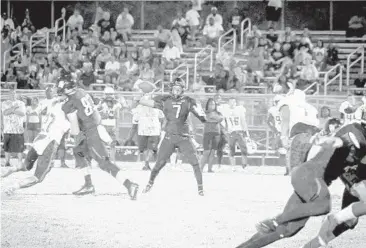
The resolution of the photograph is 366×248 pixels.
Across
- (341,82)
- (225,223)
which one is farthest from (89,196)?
(341,82)

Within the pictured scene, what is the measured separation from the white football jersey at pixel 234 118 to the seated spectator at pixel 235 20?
5.48m

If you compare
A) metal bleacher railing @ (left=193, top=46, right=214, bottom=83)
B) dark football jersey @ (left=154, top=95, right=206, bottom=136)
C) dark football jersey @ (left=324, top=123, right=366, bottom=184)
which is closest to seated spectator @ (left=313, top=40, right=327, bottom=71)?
metal bleacher railing @ (left=193, top=46, right=214, bottom=83)

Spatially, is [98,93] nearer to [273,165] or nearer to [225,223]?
[273,165]

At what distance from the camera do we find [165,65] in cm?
2564

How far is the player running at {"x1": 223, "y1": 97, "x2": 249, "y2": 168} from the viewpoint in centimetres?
2122

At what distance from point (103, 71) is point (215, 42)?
10.9 feet

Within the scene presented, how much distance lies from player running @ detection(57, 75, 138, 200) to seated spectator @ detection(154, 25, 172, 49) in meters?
13.0

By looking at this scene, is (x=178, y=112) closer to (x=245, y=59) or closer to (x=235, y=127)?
(x=235, y=127)

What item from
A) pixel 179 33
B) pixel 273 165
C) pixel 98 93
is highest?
pixel 179 33

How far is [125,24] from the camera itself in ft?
90.5

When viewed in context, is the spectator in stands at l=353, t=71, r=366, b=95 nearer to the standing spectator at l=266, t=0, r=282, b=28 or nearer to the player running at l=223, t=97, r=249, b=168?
the player running at l=223, t=97, r=249, b=168

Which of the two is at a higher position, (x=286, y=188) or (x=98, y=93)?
(x=98, y=93)

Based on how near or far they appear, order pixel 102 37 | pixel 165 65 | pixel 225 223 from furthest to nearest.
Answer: pixel 102 37
pixel 165 65
pixel 225 223

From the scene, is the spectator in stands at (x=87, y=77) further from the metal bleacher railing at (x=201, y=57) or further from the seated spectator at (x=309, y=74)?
the seated spectator at (x=309, y=74)
